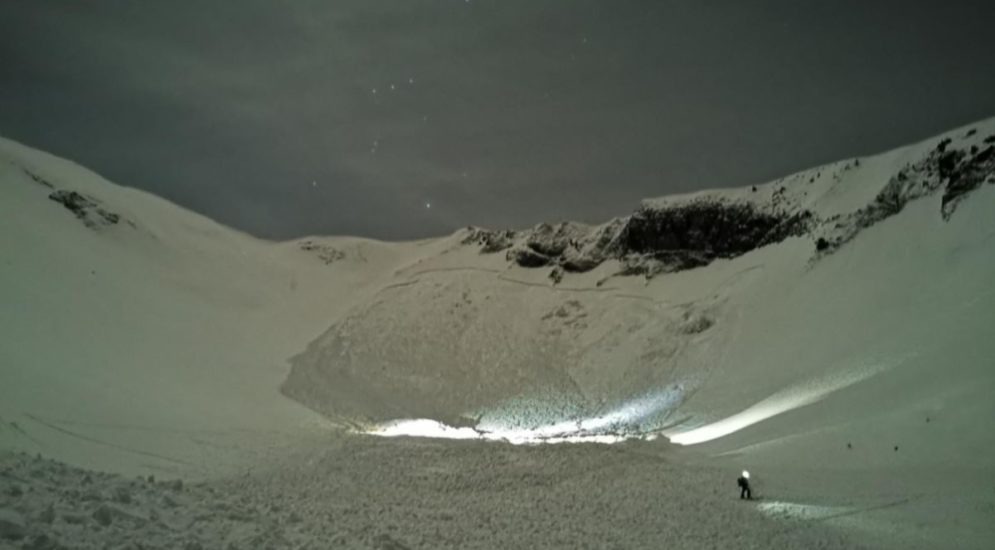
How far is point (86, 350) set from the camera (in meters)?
33.3

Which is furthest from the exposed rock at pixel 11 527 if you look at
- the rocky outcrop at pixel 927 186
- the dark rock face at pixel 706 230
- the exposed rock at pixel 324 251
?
the exposed rock at pixel 324 251

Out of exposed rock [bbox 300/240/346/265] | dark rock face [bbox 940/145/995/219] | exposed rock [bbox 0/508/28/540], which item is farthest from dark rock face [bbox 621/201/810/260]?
exposed rock [bbox 0/508/28/540]

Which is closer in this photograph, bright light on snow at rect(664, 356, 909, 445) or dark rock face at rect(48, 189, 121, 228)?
bright light on snow at rect(664, 356, 909, 445)

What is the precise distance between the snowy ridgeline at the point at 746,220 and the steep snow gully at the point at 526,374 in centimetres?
25

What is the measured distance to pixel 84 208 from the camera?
55062mm

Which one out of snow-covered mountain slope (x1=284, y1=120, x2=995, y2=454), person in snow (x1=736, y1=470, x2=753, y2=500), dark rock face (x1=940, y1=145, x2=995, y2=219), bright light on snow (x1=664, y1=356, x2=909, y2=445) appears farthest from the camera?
dark rock face (x1=940, y1=145, x2=995, y2=219)

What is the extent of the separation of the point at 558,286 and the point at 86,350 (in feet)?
133

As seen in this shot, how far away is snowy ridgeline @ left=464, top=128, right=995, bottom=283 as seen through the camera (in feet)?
133

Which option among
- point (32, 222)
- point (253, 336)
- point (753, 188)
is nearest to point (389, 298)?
point (253, 336)

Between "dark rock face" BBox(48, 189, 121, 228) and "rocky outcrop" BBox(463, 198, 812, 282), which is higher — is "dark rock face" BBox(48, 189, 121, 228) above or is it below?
below

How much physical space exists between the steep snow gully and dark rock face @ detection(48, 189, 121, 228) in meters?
0.22

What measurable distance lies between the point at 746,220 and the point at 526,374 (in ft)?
84.7

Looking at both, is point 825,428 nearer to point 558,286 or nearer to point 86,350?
point 86,350

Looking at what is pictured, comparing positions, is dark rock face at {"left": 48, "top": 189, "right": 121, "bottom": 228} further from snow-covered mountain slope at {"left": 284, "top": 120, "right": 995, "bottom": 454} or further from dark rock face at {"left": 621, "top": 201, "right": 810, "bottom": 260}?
dark rock face at {"left": 621, "top": 201, "right": 810, "bottom": 260}
